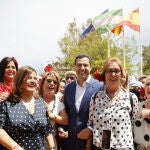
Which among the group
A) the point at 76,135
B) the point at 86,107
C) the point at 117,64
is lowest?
the point at 76,135

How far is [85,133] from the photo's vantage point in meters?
5.28

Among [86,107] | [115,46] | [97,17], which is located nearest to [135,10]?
[97,17]

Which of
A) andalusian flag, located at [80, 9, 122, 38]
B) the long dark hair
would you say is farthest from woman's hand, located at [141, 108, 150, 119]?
andalusian flag, located at [80, 9, 122, 38]

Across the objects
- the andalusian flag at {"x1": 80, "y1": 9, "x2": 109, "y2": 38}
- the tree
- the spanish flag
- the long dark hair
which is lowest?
the tree

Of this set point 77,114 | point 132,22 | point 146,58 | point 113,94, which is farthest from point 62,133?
point 146,58

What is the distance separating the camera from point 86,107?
5617 mm

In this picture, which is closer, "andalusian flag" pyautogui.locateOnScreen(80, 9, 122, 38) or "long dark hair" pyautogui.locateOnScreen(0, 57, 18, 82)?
"long dark hair" pyautogui.locateOnScreen(0, 57, 18, 82)

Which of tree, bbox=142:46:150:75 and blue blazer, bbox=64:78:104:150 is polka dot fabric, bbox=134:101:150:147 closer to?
blue blazer, bbox=64:78:104:150

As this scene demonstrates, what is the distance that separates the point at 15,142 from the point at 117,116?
1.34 meters

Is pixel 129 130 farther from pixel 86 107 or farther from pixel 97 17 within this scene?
pixel 97 17

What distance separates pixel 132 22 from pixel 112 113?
20227 mm

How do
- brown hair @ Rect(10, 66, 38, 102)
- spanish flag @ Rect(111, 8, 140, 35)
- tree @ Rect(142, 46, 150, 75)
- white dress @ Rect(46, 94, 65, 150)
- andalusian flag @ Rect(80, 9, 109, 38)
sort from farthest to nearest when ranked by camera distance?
1. tree @ Rect(142, 46, 150, 75)
2. spanish flag @ Rect(111, 8, 140, 35)
3. andalusian flag @ Rect(80, 9, 109, 38)
4. white dress @ Rect(46, 94, 65, 150)
5. brown hair @ Rect(10, 66, 38, 102)

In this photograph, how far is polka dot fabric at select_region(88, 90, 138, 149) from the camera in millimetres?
4660

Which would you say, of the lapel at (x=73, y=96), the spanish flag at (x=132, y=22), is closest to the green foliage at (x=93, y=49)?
the spanish flag at (x=132, y=22)
